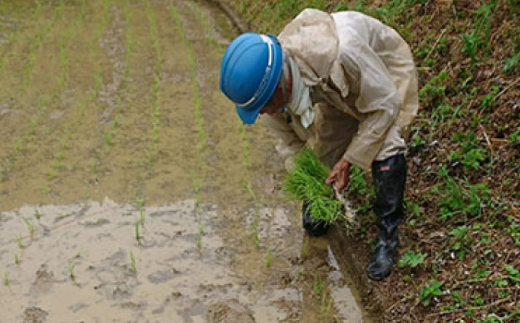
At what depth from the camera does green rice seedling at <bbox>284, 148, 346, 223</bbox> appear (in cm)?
295

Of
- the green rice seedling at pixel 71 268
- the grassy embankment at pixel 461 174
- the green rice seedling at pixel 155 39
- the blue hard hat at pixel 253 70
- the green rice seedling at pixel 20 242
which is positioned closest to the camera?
the blue hard hat at pixel 253 70

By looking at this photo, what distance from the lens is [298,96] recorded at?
2336mm

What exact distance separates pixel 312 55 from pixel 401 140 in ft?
2.15

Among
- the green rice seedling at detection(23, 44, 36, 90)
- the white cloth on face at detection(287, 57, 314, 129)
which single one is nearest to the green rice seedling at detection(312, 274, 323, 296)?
the white cloth on face at detection(287, 57, 314, 129)

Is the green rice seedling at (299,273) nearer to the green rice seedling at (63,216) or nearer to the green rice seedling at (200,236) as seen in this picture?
the green rice seedling at (200,236)

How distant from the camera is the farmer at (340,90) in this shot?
7.49 ft

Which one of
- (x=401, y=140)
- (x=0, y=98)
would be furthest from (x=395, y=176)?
(x=0, y=98)

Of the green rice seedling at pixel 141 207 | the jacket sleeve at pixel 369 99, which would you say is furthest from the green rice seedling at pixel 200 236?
the jacket sleeve at pixel 369 99

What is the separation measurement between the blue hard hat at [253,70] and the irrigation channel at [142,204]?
1181mm

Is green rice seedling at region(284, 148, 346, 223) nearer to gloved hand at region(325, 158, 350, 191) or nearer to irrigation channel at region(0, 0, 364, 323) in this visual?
gloved hand at region(325, 158, 350, 191)

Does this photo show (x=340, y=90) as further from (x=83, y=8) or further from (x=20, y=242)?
(x=83, y=8)

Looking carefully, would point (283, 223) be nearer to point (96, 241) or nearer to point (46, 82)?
point (96, 241)

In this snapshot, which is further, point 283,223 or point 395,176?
point 283,223

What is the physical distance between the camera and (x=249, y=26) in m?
6.80
